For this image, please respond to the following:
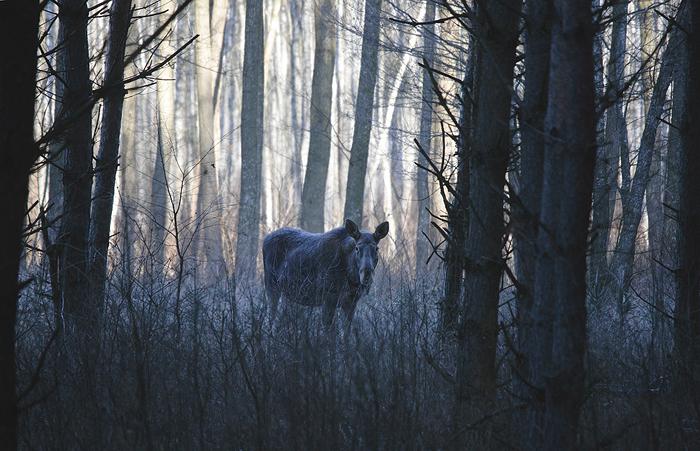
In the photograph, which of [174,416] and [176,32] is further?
[176,32]

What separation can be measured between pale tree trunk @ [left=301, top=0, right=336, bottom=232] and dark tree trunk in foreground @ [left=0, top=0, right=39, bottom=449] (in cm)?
Answer: 1721

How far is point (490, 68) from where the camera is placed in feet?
14.2

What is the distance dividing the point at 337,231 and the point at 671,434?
6846 millimetres

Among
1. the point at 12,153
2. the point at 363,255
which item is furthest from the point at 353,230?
the point at 12,153

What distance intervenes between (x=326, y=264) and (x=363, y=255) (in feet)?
2.42

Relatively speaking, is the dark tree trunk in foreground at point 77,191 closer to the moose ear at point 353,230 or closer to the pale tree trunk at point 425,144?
the moose ear at point 353,230

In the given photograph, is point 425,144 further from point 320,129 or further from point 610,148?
point 610,148

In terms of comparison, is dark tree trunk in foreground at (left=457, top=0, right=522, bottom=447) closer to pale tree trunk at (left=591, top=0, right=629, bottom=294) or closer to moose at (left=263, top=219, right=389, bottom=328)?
moose at (left=263, top=219, right=389, bottom=328)

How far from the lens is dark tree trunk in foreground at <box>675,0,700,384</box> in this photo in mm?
5688

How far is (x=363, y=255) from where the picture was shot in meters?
9.94

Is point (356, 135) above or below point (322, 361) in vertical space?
above

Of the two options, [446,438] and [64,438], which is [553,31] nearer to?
[446,438]

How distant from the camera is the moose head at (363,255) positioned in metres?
9.73

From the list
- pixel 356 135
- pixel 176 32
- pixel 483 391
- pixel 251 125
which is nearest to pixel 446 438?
pixel 483 391
